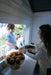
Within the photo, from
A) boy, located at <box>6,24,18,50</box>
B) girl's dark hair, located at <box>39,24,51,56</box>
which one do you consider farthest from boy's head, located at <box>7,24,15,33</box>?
girl's dark hair, located at <box>39,24,51,56</box>

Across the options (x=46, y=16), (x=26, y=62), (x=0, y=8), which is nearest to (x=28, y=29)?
(x=46, y=16)

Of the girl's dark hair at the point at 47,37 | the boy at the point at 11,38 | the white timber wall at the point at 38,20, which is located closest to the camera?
the girl's dark hair at the point at 47,37

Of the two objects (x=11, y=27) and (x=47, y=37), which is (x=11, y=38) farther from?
(x=47, y=37)

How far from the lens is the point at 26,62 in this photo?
1.38m

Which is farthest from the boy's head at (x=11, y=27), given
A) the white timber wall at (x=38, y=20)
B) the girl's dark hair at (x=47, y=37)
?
the white timber wall at (x=38, y=20)

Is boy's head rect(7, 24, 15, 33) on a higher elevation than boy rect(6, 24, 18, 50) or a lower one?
higher

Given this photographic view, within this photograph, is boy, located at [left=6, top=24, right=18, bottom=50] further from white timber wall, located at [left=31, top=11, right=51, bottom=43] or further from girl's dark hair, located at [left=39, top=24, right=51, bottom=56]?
white timber wall, located at [left=31, top=11, right=51, bottom=43]

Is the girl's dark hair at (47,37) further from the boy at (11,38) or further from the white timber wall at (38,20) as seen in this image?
the white timber wall at (38,20)

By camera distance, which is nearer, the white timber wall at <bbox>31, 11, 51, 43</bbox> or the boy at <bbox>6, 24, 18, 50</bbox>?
the boy at <bbox>6, 24, 18, 50</bbox>

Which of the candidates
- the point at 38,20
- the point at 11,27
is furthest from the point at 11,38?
the point at 38,20

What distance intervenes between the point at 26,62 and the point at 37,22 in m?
1.50

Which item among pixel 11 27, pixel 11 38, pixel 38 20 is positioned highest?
pixel 38 20

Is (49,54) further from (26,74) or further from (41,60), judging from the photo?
(26,74)

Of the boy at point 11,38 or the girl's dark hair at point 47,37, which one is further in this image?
the boy at point 11,38
